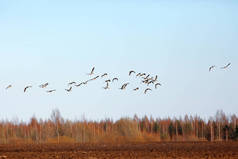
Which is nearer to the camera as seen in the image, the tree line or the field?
the field

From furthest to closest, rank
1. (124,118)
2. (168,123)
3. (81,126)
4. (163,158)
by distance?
(168,123)
(81,126)
(124,118)
(163,158)

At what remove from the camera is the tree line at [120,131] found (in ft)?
225

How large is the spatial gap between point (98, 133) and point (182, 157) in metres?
43.6

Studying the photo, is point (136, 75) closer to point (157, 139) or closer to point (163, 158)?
point (163, 158)

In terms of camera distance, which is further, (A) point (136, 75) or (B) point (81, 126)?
(B) point (81, 126)

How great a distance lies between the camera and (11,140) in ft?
237

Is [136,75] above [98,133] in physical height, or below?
above

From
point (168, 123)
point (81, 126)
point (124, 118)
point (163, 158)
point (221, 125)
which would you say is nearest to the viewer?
point (163, 158)

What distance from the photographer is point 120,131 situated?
68625 mm

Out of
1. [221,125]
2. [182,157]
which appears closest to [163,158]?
[182,157]

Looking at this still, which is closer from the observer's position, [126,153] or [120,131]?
[126,153]

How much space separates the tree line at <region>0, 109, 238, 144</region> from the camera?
225 ft

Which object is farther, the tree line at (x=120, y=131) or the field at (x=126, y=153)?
the tree line at (x=120, y=131)

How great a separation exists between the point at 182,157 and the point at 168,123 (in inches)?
2283
